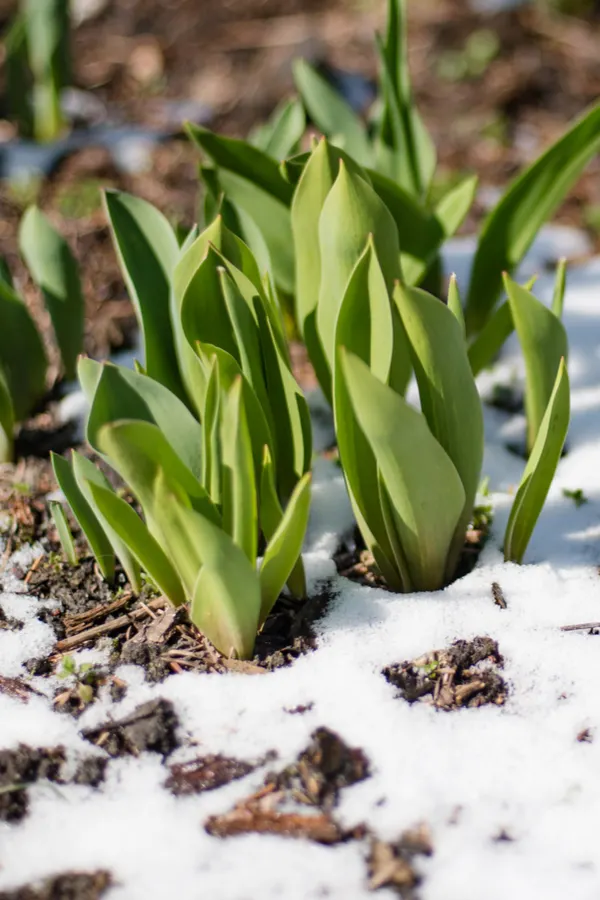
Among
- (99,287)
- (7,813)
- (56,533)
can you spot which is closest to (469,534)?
(56,533)

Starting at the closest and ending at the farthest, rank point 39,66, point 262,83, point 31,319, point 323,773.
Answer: point 323,773 → point 31,319 → point 39,66 → point 262,83

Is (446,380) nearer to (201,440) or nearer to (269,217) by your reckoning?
(201,440)

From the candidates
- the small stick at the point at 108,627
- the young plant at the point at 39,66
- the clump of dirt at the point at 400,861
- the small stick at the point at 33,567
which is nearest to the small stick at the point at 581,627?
the clump of dirt at the point at 400,861

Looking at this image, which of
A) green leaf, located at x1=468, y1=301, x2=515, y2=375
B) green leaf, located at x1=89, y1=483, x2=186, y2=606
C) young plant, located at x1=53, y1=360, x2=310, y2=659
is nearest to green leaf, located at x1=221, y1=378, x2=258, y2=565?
young plant, located at x1=53, y1=360, x2=310, y2=659

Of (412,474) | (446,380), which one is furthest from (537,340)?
(412,474)

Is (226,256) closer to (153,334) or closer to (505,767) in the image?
(153,334)

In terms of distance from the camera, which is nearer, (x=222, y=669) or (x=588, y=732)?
(x=588, y=732)

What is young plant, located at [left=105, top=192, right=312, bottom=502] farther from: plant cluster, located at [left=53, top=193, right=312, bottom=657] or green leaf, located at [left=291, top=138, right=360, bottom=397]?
green leaf, located at [left=291, top=138, right=360, bottom=397]
